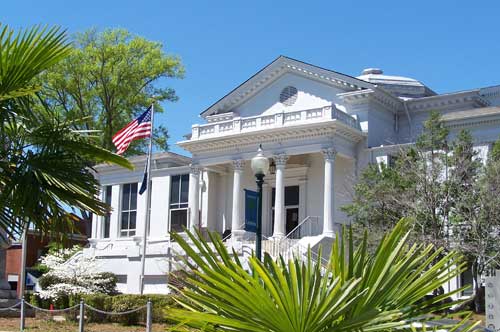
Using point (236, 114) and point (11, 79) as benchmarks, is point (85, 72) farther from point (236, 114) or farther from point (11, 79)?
point (11, 79)

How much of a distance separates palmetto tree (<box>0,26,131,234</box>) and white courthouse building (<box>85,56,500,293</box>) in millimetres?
23115

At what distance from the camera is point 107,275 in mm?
33562

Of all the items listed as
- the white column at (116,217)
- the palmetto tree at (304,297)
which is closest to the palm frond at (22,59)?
the palmetto tree at (304,297)

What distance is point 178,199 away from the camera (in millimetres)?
42562

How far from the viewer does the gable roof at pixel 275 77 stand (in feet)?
124

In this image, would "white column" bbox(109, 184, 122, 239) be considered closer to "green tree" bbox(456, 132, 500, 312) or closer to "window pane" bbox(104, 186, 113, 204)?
"window pane" bbox(104, 186, 113, 204)

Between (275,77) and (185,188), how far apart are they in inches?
326

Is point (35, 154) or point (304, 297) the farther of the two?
point (35, 154)

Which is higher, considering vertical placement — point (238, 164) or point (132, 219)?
point (238, 164)

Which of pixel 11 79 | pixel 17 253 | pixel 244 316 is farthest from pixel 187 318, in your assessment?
pixel 17 253

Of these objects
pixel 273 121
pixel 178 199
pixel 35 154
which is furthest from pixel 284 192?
pixel 35 154

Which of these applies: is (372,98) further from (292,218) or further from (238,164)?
(292,218)

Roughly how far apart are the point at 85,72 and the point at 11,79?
46.7 meters

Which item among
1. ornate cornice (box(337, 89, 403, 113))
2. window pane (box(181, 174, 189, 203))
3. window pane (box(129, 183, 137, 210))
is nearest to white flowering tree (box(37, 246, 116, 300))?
window pane (box(181, 174, 189, 203))
